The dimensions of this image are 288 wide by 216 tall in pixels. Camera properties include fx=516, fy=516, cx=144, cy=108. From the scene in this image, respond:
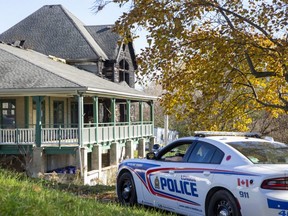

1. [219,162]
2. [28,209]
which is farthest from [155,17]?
[28,209]

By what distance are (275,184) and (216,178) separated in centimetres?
99

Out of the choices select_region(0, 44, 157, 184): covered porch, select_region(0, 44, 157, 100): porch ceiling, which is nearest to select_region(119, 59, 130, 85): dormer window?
select_region(0, 44, 157, 184): covered porch

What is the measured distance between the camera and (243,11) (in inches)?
513

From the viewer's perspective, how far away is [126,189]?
988 cm

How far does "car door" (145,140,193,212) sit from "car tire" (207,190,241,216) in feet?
2.69

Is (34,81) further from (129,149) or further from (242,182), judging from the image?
(242,182)

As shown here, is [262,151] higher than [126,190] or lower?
higher

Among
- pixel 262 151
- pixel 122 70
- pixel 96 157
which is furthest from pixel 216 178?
pixel 122 70

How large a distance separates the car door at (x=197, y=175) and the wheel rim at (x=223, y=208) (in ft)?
1.04

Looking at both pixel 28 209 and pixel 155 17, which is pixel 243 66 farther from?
pixel 28 209

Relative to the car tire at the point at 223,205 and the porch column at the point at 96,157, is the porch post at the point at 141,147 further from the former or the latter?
the car tire at the point at 223,205

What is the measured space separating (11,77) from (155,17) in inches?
534

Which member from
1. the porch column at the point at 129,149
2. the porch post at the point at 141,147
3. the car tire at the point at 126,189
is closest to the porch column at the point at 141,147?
the porch post at the point at 141,147

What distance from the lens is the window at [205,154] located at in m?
7.87
